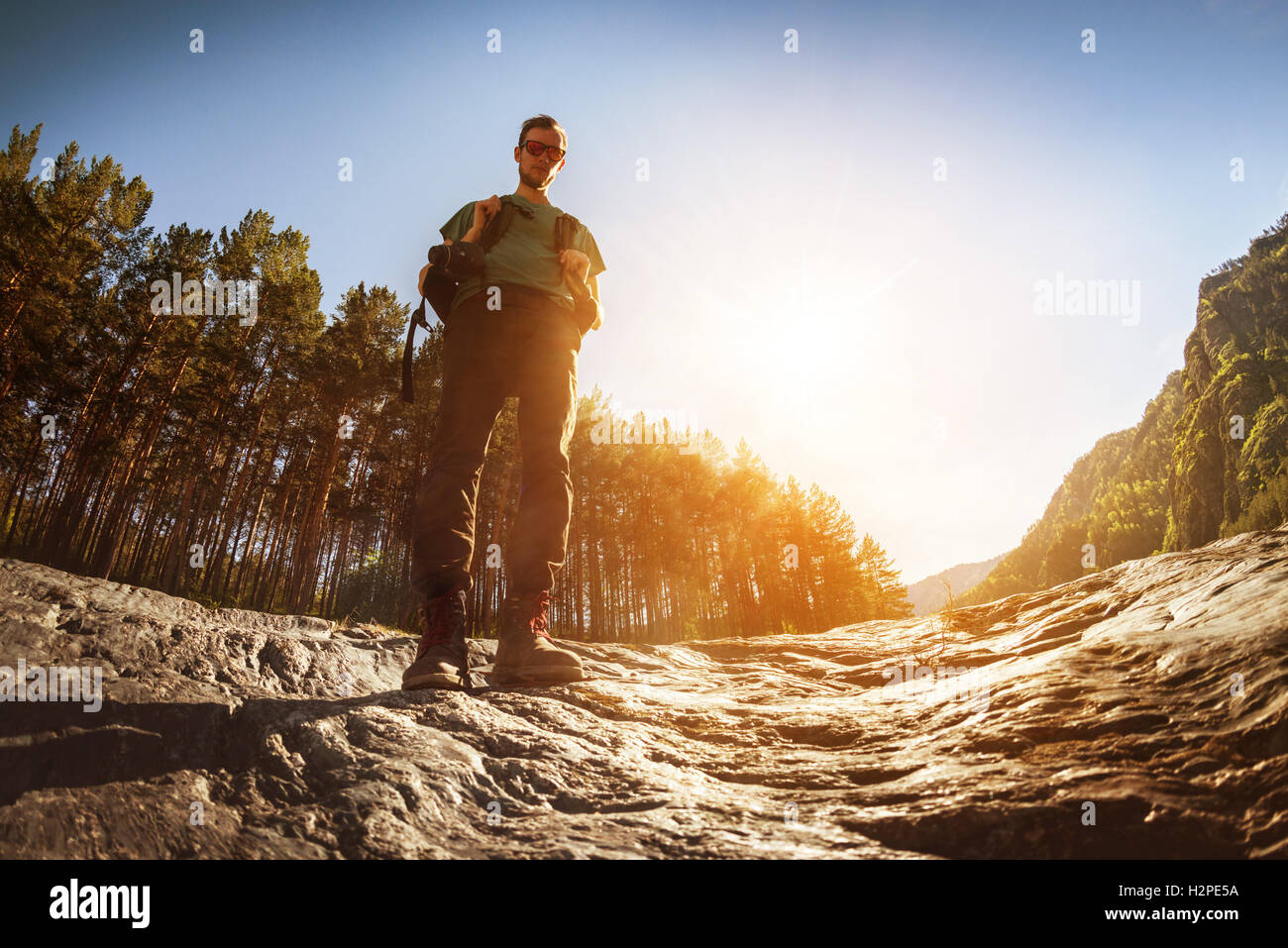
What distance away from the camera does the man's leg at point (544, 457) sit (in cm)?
263

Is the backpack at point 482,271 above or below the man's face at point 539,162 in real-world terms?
below

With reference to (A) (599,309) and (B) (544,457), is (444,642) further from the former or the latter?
(A) (599,309)

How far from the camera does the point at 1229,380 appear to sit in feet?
111

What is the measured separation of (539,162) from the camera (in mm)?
3172

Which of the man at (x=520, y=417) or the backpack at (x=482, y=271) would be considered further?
the backpack at (x=482, y=271)

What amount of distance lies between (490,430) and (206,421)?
23.3 meters

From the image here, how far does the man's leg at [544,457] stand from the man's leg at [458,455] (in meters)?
0.18

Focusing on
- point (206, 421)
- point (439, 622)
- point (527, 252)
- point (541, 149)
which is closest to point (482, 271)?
point (527, 252)

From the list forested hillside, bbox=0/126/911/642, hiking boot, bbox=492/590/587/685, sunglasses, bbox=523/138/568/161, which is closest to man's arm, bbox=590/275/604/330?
sunglasses, bbox=523/138/568/161

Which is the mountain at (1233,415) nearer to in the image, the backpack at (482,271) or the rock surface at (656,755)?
the rock surface at (656,755)

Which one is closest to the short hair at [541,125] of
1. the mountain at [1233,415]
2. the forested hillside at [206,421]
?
the forested hillside at [206,421]

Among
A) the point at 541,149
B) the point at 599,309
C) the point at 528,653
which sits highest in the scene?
the point at 541,149

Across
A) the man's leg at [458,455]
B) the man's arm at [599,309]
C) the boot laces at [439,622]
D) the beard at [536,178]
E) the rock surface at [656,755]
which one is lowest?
the rock surface at [656,755]
